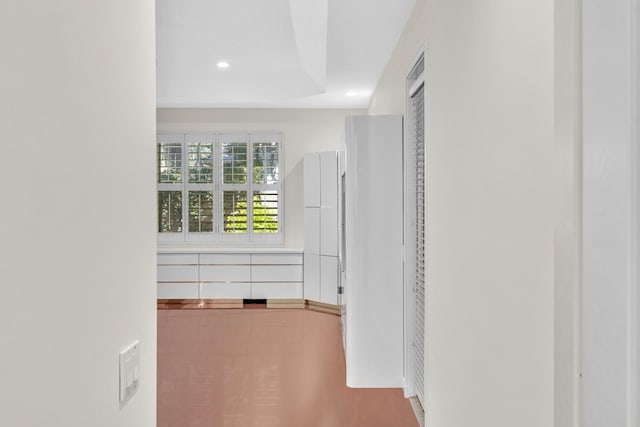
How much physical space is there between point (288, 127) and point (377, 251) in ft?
13.0

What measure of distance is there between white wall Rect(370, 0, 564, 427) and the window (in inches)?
184

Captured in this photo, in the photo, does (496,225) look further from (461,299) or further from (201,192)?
(201,192)

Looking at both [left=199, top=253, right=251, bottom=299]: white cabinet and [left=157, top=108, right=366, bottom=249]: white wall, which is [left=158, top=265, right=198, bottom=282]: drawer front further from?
[left=157, top=108, right=366, bottom=249]: white wall

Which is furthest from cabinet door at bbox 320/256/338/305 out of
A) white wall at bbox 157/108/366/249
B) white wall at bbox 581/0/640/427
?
white wall at bbox 581/0/640/427

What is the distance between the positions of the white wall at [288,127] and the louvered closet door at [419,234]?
3.80 meters

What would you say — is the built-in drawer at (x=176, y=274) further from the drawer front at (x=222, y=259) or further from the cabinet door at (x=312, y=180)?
the cabinet door at (x=312, y=180)

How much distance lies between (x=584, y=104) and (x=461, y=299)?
4.27 feet

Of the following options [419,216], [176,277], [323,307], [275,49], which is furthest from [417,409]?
[176,277]

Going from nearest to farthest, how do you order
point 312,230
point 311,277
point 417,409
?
point 417,409 < point 312,230 < point 311,277

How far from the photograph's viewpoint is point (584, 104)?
946 millimetres

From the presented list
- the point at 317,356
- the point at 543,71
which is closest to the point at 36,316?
the point at 543,71

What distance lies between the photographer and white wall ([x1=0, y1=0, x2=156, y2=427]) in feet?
2.19

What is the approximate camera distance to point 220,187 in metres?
7.27

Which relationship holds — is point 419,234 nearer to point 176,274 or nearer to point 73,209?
point 73,209
